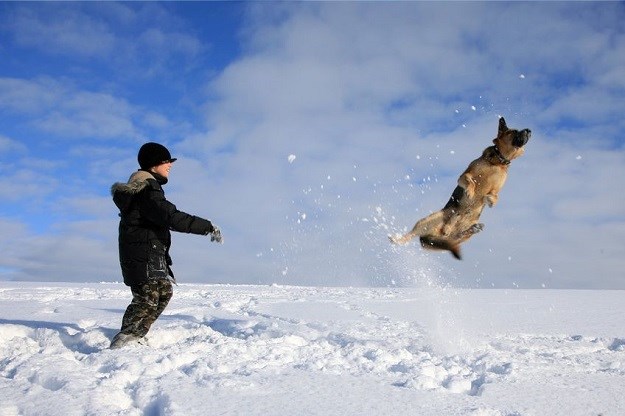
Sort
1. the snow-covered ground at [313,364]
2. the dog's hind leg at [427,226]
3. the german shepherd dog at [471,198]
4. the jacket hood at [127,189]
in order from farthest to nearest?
the dog's hind leg at [427,226] → the german shepherd dog at [471,198] → the jacket hood at [127,189] → the snow-covered ground at [313,364]

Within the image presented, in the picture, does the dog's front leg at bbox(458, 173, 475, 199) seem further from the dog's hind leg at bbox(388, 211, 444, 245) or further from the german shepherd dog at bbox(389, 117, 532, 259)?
the dog's hind leg at bbox(388, 211, 444, 245)

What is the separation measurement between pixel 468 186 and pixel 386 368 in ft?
8.81

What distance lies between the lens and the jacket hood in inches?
154

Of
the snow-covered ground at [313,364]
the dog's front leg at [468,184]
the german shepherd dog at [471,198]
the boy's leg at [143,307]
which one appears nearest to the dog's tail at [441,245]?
the german shepherd dog at [471,198]

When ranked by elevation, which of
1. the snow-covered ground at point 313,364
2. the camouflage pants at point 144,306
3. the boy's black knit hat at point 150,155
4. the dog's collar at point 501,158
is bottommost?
the snow-covered ground at point 313,364

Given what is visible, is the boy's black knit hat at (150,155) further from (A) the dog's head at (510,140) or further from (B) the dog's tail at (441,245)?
(A) the dog's head at (510,140)

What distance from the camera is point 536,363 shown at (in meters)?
3.51

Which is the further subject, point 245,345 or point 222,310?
point 222,310

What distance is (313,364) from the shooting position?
3.26m

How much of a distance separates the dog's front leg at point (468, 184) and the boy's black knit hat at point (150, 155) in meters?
3.12

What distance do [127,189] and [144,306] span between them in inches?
37.6

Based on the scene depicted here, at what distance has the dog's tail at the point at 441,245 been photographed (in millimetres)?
5496

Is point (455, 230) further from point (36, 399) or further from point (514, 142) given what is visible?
point (36, 399)

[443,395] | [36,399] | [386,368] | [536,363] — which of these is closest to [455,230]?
[536,363]
